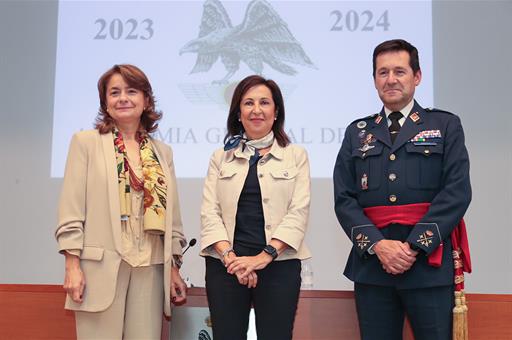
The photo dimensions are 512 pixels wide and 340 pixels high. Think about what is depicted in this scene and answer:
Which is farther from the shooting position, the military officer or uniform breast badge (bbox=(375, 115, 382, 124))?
uniform breast badge (bbox=(375, 115, 382, 124))

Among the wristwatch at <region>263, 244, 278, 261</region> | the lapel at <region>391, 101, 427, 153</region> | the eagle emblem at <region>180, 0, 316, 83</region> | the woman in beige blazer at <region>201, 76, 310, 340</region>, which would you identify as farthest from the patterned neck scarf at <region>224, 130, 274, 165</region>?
the eagle emblem at <region>180, 0, 316, 83</region>

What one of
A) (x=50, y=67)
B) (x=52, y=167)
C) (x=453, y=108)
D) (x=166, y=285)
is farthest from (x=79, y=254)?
(x=453, y=108)

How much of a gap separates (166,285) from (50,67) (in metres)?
2.63

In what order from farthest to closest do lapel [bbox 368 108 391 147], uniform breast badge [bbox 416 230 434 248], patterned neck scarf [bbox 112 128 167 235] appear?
lapel [bbox 368 108 391 147] < patterned neck scarf [bbox 112 128 167 235] < uniform breast badge [bbox 416 230 434 248]

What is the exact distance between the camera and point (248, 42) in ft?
13.2

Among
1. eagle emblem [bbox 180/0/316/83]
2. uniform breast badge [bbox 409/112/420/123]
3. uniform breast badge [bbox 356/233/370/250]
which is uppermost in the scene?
eagle emblem [bbox 180/0/316/83]

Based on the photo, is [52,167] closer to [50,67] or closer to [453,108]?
[50,67]

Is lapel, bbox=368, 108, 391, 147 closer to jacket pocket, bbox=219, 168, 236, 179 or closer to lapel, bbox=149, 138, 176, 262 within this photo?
jacket pocket, bbox=219, 168, 236, 179

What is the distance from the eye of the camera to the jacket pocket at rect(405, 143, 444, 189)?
7.04 feet

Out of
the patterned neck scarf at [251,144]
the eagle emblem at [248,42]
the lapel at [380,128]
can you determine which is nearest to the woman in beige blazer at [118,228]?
the patterned neck scarf at [251,144]

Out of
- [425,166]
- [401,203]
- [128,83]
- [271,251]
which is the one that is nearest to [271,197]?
[271,251]

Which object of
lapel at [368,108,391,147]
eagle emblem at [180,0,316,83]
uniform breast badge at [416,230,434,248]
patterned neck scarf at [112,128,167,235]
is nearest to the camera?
uniform breast badge at [416,230,434,248]

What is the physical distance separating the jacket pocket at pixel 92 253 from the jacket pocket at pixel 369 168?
979mm

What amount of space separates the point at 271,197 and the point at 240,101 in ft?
1.37
